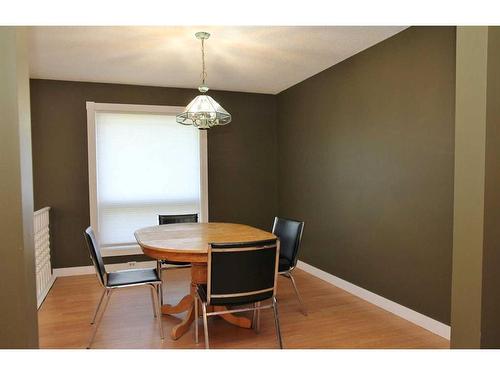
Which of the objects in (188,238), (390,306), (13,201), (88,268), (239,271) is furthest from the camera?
(88,268)

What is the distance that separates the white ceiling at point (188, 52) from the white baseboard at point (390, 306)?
238 centimetres

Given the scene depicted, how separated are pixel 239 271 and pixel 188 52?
2270 millimetres

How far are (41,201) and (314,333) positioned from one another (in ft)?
11.8

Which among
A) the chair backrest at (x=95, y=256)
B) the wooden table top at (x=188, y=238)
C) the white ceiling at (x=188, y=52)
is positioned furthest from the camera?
the white ceiling at (x=188, y=52)

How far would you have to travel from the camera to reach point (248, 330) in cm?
287

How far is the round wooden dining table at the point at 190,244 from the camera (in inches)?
95.3

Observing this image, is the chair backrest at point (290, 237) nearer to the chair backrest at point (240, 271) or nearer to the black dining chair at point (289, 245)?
the black dining chair at point (289, 245)

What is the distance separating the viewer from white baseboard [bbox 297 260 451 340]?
272cm

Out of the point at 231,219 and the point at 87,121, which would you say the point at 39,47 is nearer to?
the point at 87,121

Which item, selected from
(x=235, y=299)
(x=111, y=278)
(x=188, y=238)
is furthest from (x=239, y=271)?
(x=111, y=278)

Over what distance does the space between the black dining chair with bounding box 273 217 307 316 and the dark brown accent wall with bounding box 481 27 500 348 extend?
1.73 metres

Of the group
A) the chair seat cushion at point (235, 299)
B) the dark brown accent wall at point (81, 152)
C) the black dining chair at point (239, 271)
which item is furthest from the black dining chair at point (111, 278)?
the dark brown accent wall at point (81, 152)

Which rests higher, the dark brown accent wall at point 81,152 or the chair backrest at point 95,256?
the dark brown accent wall at point 81,152

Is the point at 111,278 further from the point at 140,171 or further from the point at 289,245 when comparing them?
the point at 140,171
